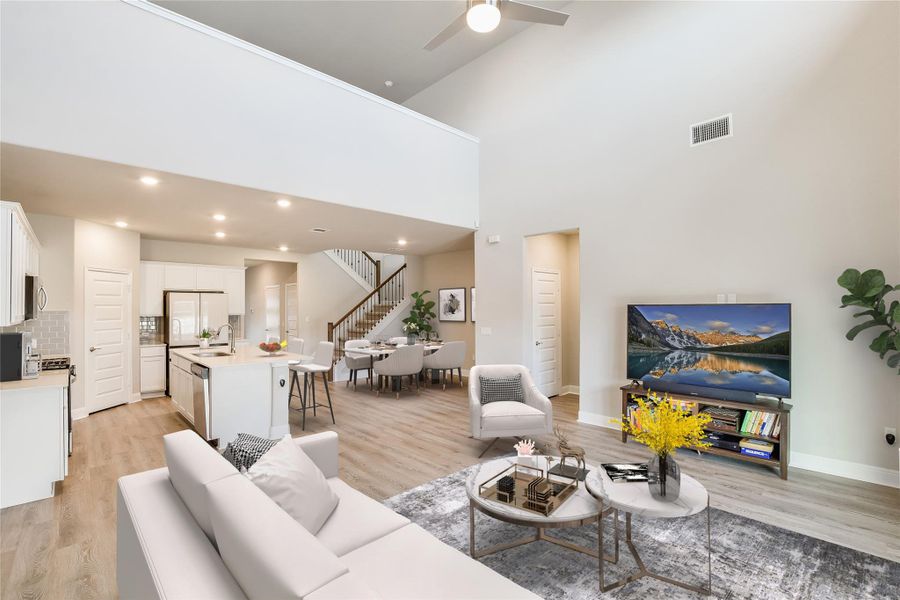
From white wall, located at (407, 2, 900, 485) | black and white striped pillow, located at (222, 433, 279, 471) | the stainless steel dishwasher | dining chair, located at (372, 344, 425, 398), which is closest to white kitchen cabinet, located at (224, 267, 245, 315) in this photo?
dining chair, located at (372, 344, 425, 398)

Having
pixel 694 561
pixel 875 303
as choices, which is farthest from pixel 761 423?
pixel 694 561

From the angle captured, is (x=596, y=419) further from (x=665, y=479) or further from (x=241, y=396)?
(x=241, y=396)

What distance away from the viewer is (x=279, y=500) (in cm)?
176

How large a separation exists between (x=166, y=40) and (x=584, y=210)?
481 centimetres

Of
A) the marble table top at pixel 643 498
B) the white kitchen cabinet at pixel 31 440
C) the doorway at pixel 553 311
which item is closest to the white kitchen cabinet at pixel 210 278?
the white kitchen cabinet at pixel 31 440

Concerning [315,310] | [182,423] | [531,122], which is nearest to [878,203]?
[531,122]

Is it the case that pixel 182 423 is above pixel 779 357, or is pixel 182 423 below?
below

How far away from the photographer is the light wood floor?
2.55 m

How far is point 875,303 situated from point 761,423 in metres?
1.32

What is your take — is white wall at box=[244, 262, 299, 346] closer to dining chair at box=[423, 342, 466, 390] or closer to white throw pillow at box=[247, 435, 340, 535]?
dining chair at box=[423, 342, 466, 390]

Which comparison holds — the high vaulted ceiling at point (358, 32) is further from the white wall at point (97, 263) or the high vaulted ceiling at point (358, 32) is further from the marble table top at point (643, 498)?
the marble table top at point (643, 498)

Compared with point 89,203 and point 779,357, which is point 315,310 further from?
Answer: point 779,357

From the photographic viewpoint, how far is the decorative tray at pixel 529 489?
7.61 feet

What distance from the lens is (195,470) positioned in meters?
1.57
